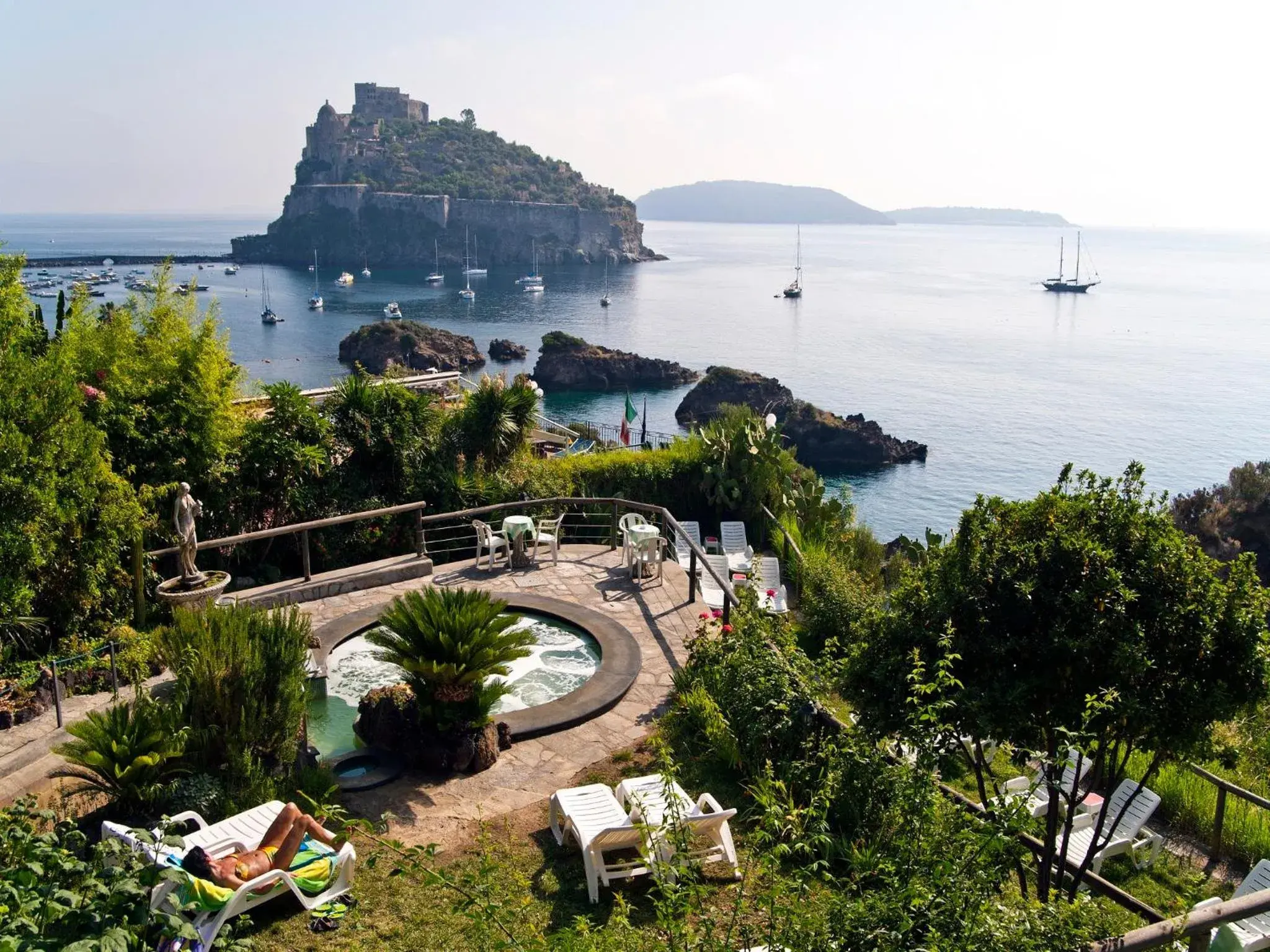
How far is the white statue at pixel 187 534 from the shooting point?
1057 centimetres

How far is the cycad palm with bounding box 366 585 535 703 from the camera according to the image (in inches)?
311

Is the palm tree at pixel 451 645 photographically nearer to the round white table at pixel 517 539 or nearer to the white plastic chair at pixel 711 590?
the white plastic chair at pixel 711 590

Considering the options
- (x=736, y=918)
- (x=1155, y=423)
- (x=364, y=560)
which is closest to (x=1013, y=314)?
(x=1155, y=423)

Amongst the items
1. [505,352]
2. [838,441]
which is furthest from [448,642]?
[505,352]

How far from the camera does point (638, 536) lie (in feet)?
42.9

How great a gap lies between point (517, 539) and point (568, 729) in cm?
468

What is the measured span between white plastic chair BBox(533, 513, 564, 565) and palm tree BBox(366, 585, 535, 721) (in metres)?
5.44

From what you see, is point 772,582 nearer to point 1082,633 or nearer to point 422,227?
point 1082,633

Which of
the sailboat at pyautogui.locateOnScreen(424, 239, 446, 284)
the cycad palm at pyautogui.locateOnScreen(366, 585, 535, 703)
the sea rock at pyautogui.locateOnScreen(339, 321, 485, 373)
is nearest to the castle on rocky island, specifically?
the sailboat at pyautogui.locateOnScreen(424, 239, 446, 284)

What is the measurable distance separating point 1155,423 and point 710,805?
71.1 metres

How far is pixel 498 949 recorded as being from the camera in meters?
3.67

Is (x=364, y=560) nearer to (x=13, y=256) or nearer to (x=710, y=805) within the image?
(x=13, y=256)

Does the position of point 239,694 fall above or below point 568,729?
above

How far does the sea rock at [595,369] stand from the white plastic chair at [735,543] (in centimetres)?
6029
